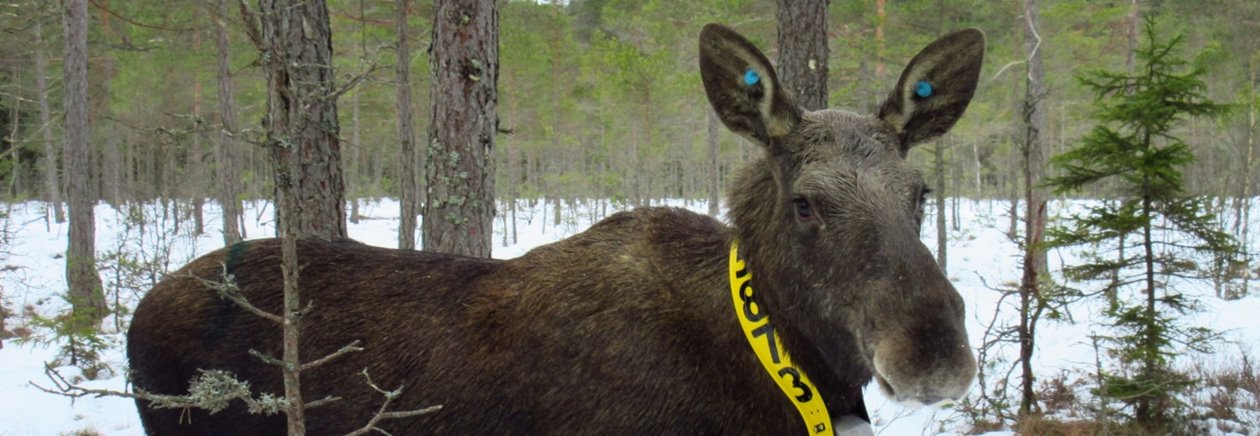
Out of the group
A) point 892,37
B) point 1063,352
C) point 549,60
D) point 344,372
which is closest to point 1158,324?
point 1063,352

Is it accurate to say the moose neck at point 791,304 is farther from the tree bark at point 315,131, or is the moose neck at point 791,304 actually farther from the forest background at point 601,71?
the forest background at point 601,71

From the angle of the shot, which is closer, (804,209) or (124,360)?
(804,209)

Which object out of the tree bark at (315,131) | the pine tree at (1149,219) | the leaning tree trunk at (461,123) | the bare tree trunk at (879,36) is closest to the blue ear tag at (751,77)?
the tree bark at (315,131)

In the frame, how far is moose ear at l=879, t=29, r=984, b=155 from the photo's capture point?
2824mm

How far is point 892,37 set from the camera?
20.3 metres

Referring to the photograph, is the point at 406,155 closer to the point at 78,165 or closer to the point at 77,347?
the point at 77,347

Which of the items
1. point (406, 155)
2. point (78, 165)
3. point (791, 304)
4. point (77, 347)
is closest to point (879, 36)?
point (406, 155)

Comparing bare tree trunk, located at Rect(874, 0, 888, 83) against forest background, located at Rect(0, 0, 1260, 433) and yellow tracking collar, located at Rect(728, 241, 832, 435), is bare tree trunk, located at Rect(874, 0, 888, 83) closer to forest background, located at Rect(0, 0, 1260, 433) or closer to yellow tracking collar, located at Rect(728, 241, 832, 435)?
forest background, located at Rect(0, 0, 1260, 433)

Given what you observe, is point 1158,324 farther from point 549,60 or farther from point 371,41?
point 549,60

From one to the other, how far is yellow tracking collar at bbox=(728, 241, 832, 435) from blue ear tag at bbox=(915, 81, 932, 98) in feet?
3.29

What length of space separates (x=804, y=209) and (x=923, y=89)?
0.86 meters

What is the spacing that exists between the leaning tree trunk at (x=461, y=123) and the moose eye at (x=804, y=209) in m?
3.90

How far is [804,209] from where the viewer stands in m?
2.40

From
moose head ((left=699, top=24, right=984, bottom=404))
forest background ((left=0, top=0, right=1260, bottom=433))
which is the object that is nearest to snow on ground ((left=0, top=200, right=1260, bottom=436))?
forest background ((left=0, top=0, right=1260, bottom=433))
